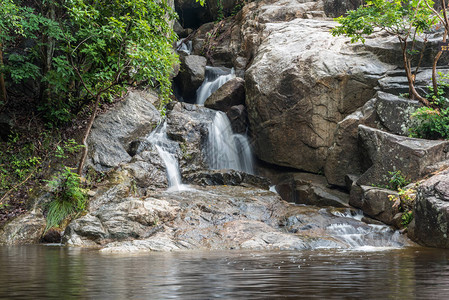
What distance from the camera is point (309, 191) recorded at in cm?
1248

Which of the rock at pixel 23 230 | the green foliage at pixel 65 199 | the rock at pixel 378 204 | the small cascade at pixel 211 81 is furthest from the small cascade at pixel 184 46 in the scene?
the rock at pixel 23 230

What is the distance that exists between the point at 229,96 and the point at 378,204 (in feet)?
23.9

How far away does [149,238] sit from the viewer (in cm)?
826

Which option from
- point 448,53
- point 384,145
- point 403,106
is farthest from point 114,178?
point 448,53

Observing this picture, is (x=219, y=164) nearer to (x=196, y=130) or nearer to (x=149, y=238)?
(x=196, y=130)

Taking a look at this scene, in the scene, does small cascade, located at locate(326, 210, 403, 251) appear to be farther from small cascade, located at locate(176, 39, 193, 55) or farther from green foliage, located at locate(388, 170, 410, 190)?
small cascade, located at locate(176, 39, 193, 55)

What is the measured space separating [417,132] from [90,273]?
382 inches

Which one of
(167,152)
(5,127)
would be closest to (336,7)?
(167,152)

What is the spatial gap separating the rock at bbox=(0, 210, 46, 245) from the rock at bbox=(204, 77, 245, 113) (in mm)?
7890

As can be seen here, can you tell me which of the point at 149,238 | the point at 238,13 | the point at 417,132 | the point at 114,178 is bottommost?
the point at 149,238

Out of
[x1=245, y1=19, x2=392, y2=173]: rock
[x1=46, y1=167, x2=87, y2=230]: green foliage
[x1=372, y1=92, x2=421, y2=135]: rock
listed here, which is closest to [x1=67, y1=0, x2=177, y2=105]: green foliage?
[x1=46, y1=167, x2=87, y2=230]: green foliage

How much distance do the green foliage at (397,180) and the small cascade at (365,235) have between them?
1359 mm

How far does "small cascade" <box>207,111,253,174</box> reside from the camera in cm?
1446

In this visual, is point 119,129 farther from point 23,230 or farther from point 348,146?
point 348,146
